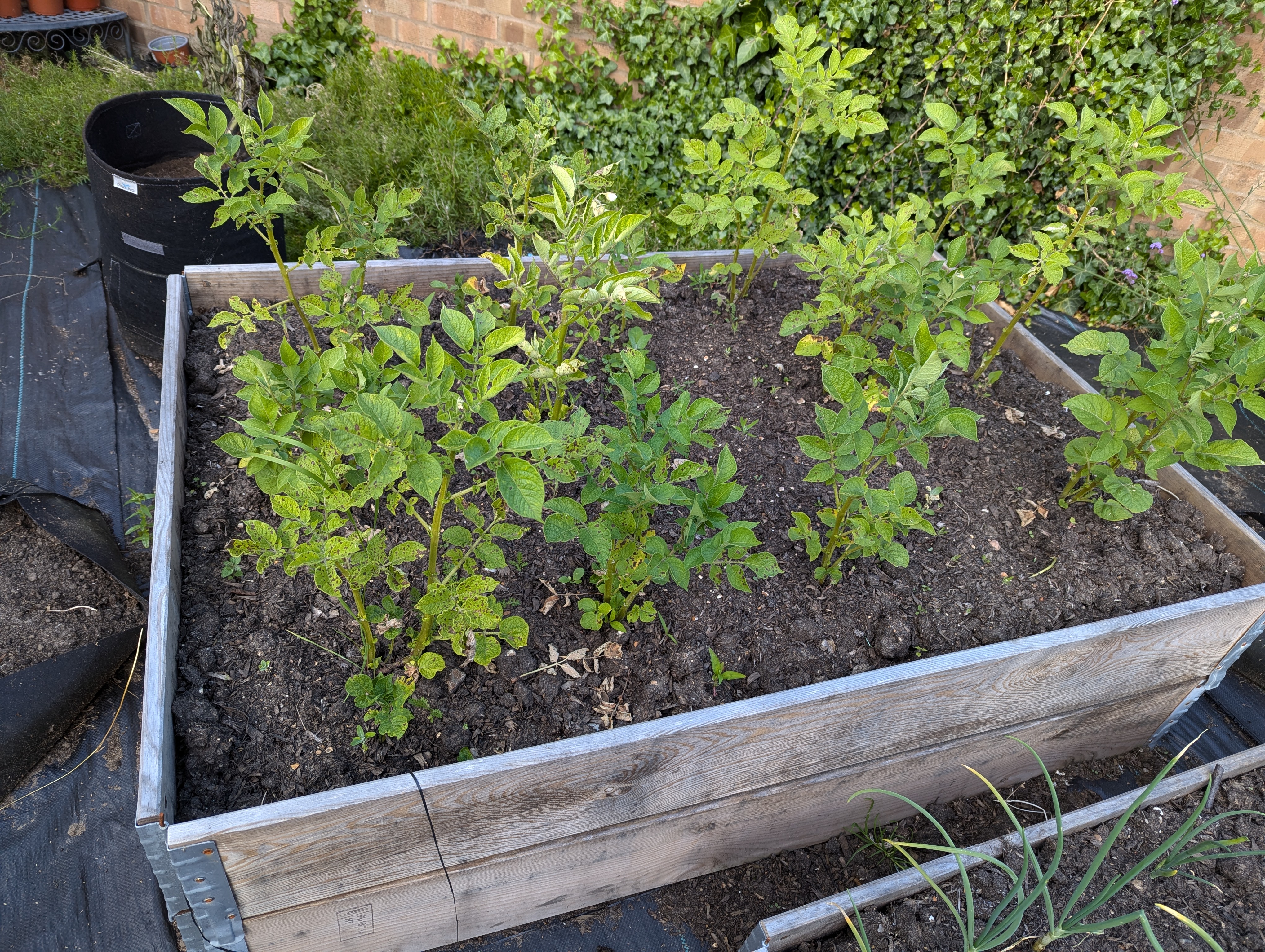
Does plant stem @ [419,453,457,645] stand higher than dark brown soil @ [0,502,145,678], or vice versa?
plant stem @ [419,453,457,645]

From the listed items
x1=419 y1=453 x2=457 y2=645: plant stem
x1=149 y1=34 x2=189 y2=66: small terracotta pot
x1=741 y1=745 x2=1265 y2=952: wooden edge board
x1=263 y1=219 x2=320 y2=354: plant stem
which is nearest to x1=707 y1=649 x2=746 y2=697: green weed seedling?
x1=741 y1=745 x2=1265 y2=952: wooden edge board

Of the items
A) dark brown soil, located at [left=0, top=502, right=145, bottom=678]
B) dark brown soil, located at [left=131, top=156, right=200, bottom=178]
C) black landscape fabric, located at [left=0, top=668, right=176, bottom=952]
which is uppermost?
dark brown soil, located at [left=131, top=156, right=200, bottom=178]

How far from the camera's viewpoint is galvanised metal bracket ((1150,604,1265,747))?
2.04m

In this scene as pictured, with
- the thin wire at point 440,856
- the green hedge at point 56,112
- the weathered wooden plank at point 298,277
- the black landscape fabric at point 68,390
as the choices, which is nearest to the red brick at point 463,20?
the green hedge at point 56,112

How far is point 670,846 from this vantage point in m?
1.72

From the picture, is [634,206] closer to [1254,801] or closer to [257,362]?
[257,362]

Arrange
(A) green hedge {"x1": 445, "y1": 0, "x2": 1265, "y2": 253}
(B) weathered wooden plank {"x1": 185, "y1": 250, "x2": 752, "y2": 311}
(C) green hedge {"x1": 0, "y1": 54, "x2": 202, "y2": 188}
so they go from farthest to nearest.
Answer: (C) green hedge {"x1": 0, "y1": 54, "x2": 202, "y2": 188} < (A) green hedge {"x1": 445, "y1": 0, "x2": 1265, "y2": 253} < (B) weathered wooden plank {"x1": 185, "y1": 250, "x2": 752, "y2": 311}

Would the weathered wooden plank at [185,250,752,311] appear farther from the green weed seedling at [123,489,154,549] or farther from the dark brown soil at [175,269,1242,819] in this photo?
the green weed seedling at [123,489,154,549]

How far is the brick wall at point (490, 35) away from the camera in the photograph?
350 cm

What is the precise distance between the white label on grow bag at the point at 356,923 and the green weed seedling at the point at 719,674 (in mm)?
821

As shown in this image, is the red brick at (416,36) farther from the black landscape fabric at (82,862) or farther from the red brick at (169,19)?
the black landscape fabric at (82,862)

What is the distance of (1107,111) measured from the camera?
11.7 ft

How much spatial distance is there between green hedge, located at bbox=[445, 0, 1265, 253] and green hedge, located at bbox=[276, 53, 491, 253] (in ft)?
1.27

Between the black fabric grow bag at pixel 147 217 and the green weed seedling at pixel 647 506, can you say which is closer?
the green weed seedling at pixel 647 506
